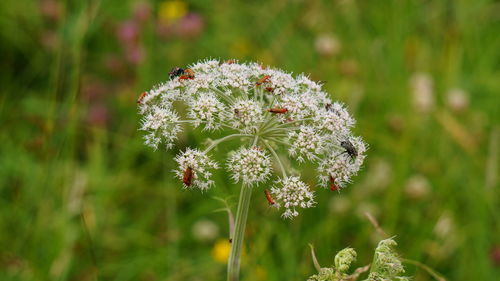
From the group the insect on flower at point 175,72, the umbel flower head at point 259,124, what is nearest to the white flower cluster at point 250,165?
the umbel flower head at point 259,124

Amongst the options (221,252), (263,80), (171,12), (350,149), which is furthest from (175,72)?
(171,12)

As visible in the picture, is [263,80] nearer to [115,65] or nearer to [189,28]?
[189,28]

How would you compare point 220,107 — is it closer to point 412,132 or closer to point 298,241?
point 298,241

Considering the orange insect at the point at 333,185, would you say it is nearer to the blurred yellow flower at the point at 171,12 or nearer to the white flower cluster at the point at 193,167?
the white flower cluster at the point at 193,167

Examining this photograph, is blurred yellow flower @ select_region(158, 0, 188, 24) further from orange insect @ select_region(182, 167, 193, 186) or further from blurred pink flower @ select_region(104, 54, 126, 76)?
orange insect @ select_region(182, 167, 193, 186)

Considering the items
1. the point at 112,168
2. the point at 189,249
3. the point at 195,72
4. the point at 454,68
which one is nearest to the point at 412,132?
the point at 454,68

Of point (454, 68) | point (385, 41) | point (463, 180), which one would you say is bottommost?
point (463, 180)

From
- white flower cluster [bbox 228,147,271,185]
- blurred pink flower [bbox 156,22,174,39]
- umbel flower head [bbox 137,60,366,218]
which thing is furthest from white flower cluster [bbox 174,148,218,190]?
blurred pink flower [bbox 156,22,174,39]
